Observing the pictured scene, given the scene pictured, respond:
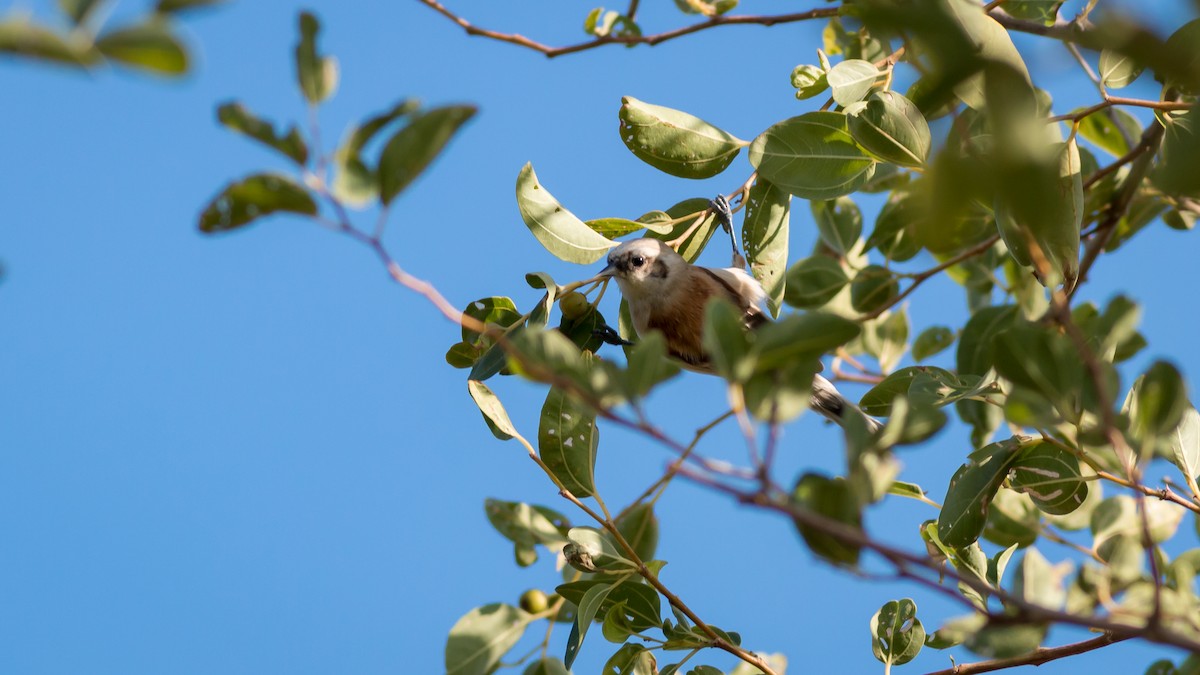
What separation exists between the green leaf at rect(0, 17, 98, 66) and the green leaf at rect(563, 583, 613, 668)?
159 centimetres

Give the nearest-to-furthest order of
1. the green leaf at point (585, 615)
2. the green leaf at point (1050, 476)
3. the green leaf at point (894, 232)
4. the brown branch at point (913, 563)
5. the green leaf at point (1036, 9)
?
the brown branch at point (913, 563) → the green leaf at point (585, 615) → the green leaf at point (1050, 476) → the green leaf at point (1036, 9) → the green leaf at point (894, 232)

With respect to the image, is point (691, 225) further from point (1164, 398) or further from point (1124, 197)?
point (1164, 398)

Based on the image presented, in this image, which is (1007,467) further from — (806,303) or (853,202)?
(853,202)

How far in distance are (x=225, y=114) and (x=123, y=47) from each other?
21 cm

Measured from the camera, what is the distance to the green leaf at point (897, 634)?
2569mm

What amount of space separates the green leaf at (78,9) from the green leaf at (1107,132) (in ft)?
12.1

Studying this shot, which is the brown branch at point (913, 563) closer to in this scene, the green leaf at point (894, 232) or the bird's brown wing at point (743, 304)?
the green leaf at point (894, 232)

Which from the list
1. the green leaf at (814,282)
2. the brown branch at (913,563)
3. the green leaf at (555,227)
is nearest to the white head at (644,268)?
the green leaf at (814,282)

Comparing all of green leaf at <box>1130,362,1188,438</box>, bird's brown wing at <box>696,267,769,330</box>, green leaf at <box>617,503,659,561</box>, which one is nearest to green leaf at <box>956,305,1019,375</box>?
bird's brown wing at <box>696,267,769,330</box>

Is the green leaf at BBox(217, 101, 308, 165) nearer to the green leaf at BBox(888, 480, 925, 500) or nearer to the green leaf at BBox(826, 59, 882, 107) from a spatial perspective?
the green leaf at BBox(826, 59, 882, 107)

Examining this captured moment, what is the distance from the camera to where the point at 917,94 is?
272cm

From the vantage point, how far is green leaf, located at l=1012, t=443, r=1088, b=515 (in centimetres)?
238

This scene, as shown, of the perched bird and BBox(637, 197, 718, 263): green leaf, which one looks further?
the perched bird

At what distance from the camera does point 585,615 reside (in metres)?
2.23
